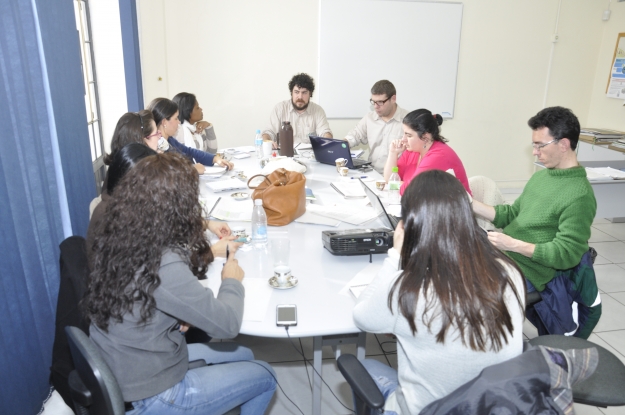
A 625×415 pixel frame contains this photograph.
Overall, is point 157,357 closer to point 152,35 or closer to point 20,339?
point 20,339

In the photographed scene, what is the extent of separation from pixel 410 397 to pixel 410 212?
20.3 inches

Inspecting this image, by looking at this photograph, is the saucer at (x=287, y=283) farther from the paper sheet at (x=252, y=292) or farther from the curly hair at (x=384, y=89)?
the curly hair at (x=384, y=89)

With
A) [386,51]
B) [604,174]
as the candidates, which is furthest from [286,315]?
[386,51]

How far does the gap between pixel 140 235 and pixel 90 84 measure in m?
3.17

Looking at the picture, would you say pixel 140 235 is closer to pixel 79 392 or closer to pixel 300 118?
pixel 79 392

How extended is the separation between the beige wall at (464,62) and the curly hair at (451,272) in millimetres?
4147

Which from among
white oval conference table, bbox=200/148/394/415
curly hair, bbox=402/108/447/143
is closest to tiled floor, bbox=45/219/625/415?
white oval conference table, bbox=200/148/394/415

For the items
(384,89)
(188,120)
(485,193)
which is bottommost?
(485,193)

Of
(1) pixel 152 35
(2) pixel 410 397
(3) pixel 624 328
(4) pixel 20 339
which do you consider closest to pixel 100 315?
(4) pixel 20 339

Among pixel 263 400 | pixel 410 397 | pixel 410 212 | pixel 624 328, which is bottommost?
pixel 624 328

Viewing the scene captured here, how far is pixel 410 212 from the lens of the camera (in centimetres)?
128

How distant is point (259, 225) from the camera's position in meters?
2.22

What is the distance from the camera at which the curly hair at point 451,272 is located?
3.87 feet

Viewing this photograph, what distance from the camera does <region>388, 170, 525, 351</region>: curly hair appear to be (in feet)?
3.87
